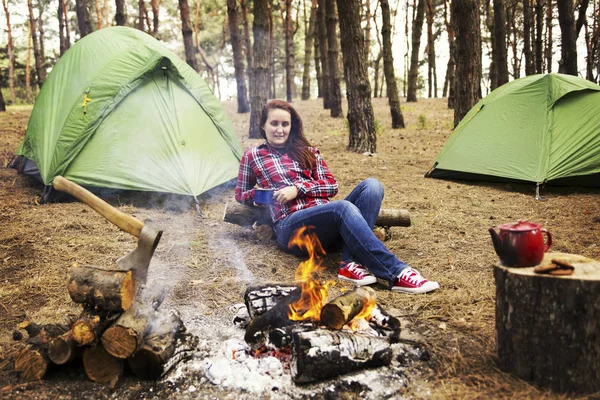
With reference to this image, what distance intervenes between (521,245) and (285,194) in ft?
6.21

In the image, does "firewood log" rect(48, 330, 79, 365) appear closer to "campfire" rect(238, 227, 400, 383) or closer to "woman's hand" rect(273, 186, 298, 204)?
"campfire" rect(238, 227, 400, 383)

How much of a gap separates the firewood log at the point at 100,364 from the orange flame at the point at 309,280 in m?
0.95

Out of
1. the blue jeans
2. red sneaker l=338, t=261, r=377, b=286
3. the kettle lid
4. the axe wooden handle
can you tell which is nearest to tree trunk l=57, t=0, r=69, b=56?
the blue jeans

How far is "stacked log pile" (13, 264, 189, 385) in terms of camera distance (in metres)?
2.24

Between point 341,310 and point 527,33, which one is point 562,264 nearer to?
point 341,310

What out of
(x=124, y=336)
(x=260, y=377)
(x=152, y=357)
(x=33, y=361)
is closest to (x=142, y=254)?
(x=124, y=336)

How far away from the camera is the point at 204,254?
4203mm

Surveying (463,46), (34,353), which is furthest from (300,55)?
(34,353)

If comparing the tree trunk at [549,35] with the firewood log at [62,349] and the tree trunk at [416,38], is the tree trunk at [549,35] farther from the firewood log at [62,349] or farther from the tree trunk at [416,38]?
the firewood log at [62,349]

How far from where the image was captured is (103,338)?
7.36 feet

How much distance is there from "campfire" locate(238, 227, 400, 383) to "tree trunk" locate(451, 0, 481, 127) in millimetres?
6768

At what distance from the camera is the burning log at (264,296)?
2693 millimetres

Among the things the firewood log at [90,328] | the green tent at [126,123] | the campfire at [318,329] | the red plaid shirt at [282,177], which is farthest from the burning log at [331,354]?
the green tent at [126,123]

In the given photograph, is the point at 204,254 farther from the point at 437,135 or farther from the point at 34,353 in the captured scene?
the point at 437,135
